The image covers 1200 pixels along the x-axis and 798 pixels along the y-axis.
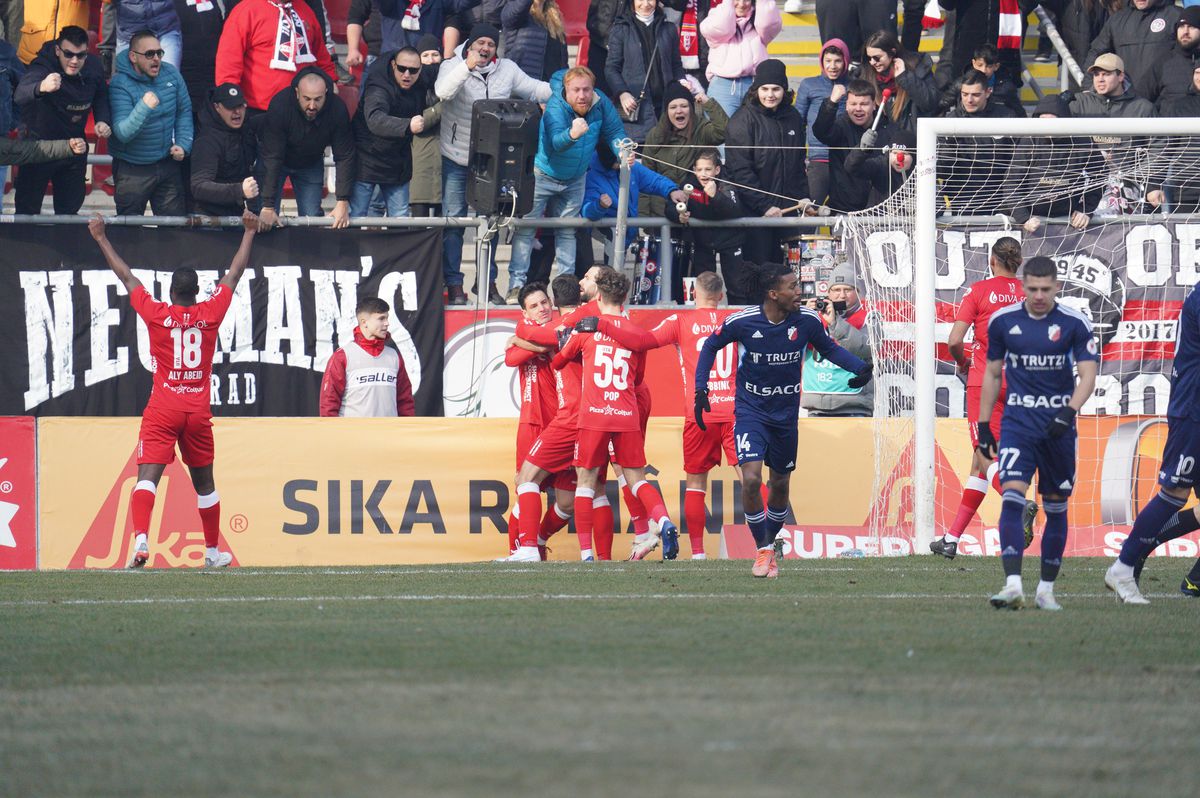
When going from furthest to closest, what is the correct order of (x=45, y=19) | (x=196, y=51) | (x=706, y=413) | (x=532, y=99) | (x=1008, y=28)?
(x=1008, y=28) < (x=196, y=51) < (x=45, y=19) < (x=532, y=99) < (x=706, y=413)

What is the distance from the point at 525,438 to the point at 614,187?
10.6ft

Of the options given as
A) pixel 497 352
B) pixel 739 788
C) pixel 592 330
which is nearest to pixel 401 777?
pixel 739 788

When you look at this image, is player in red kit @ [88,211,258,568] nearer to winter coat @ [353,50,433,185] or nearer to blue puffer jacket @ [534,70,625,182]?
winter coat @ [353,50,433,185]

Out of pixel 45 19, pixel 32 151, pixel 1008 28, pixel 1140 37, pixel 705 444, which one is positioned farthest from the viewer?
pixel 1008 28

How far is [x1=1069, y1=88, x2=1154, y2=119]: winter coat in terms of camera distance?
15.0 m

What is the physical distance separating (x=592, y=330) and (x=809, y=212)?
13.4ft

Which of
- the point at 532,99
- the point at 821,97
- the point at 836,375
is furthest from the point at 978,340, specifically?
the point at 532,99

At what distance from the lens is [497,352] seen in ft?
48.8

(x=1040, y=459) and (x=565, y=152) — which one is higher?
(x=565, y=152)

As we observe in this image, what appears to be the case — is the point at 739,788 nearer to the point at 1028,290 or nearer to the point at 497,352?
the point at 1028,290

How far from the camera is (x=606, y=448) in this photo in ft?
41.6

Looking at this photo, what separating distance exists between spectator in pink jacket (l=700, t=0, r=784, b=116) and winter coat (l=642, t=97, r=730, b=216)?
1.23m

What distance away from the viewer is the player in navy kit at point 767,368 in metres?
10.8

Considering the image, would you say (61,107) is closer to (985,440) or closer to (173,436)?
(173,436)
